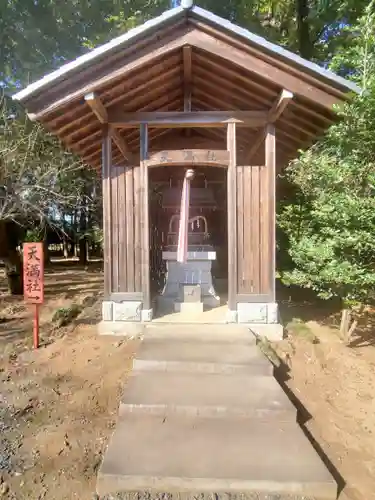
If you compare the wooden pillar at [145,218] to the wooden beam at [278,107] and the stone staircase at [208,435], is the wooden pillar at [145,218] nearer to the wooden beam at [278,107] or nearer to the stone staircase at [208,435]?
the stone staircase at [208,435]

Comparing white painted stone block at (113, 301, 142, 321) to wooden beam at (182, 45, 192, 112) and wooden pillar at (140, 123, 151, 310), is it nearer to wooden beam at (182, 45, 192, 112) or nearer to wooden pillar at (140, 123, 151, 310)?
wooden pillar at (140, 123, 151, 310)

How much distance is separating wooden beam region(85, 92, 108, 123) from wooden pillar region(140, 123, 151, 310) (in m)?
0.65

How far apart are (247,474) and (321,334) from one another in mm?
4067

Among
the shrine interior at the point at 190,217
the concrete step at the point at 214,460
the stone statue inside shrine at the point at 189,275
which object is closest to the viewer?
the concrete step at the point at 214,460

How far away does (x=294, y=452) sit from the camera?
3.19m

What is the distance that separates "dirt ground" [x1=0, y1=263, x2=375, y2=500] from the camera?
10.7ft

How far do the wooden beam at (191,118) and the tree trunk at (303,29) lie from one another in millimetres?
8699

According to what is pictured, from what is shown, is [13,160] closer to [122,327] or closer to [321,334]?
[122,327]

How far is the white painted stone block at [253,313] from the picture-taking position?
6.13m

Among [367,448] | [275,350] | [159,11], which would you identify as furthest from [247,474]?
[159,11]

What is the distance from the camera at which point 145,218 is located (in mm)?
6266

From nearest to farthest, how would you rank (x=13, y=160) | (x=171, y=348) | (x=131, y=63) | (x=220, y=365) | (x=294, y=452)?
(x=294, y=452), (x=220, y=365), (x=171, y=348), (x=131, y=63), (x=13, y=160)

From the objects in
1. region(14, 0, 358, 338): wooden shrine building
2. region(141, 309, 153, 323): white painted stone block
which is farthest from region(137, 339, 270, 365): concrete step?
region(14, 0, 358, 338): wooden shrine building

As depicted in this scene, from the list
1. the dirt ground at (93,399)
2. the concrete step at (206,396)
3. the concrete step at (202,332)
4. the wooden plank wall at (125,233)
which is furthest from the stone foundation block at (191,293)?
the concrete step at (206,396)
